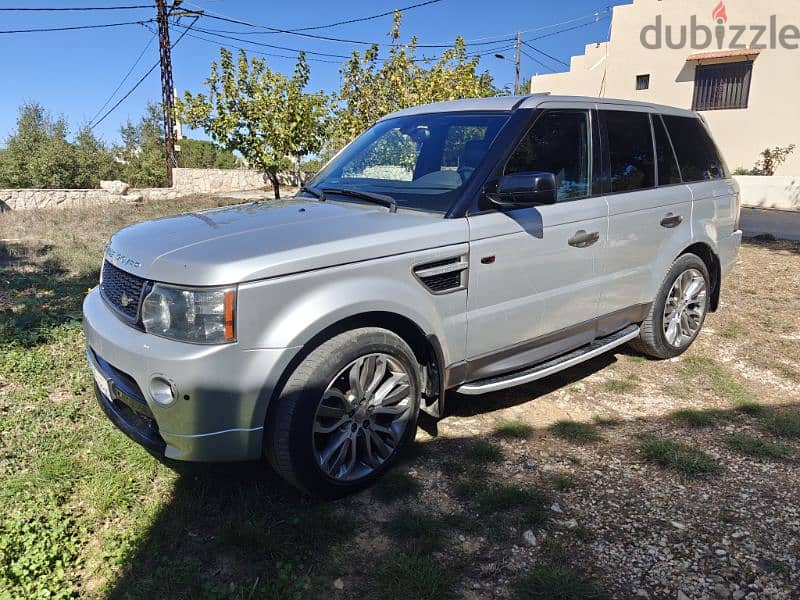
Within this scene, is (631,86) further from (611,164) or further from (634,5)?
(611,164)

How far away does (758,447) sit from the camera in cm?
349

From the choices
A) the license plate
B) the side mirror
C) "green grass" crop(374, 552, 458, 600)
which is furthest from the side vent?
the license plate

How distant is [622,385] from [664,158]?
176 centimetres

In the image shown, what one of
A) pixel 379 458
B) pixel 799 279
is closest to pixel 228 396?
pixel 379 458

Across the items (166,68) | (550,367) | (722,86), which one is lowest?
(550,367)

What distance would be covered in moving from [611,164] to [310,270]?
2.46 metres

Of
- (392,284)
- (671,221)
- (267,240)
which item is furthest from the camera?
(671,221)

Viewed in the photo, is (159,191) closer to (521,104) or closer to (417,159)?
(417,159)

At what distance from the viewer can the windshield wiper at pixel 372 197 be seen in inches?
133

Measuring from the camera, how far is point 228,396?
8.20ft

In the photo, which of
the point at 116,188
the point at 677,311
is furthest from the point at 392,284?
the point at 116,188

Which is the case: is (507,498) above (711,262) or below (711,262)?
below

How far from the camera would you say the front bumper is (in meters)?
2.46

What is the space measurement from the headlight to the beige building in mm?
23460
